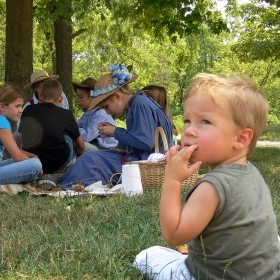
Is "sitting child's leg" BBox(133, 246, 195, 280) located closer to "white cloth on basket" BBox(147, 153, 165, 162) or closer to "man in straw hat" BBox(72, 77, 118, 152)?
"white cloth on basket" BBox(147, 153, 165, 162)

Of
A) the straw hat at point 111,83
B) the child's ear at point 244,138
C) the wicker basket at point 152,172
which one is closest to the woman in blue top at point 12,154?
the straw hat at point 111,83

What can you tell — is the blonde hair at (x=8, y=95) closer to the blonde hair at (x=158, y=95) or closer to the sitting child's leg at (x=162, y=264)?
the blonde hair at (x=158, y=95)

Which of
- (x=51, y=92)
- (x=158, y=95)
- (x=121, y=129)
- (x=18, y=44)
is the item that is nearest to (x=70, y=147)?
(x=51, y=92)

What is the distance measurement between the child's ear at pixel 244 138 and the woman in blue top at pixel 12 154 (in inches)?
173

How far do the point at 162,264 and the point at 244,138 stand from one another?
2.69ft

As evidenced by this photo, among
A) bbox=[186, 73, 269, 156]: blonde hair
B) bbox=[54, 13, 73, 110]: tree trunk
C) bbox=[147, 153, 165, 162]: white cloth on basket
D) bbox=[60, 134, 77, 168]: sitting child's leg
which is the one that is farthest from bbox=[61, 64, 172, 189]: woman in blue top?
bbox=[54, 13, 73, 110]: tree trunk

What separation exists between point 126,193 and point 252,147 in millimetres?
3128

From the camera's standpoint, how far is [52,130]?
6.61 meters

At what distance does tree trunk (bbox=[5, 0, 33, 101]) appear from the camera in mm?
9180

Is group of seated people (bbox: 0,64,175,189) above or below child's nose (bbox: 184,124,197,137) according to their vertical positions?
below

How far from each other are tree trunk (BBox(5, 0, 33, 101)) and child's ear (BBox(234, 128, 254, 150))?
7.65 m

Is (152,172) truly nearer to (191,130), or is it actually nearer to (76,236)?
(76,236)

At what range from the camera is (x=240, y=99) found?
2006 millimetres

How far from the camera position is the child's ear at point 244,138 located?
2021 millimetres
